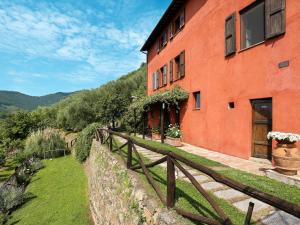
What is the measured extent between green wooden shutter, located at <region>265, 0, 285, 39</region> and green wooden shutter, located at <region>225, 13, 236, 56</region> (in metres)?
1.51

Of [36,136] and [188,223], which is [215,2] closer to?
[188,223]

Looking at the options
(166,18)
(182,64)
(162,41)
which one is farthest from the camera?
(162,41)

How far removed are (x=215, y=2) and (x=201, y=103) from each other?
14.7ft

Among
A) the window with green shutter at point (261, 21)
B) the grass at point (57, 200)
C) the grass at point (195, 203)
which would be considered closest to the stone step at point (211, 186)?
the grass at point (195, 203)

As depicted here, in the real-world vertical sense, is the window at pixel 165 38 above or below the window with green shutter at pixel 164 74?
above

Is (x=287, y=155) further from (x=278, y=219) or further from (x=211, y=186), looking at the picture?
(x=278, y=219)

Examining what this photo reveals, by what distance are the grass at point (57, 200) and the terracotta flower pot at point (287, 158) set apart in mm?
7261

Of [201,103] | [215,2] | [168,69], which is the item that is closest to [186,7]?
[215,2]

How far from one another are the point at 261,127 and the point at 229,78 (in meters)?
2.27

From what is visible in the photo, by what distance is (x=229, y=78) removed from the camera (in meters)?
8.20

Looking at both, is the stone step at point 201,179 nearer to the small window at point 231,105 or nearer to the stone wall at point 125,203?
the stone wall at point 125,203

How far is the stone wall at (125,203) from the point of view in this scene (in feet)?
11.1

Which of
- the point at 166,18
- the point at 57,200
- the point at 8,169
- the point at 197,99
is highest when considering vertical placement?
the point at 166,18

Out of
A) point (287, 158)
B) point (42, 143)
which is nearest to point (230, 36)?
point (287, 158)
